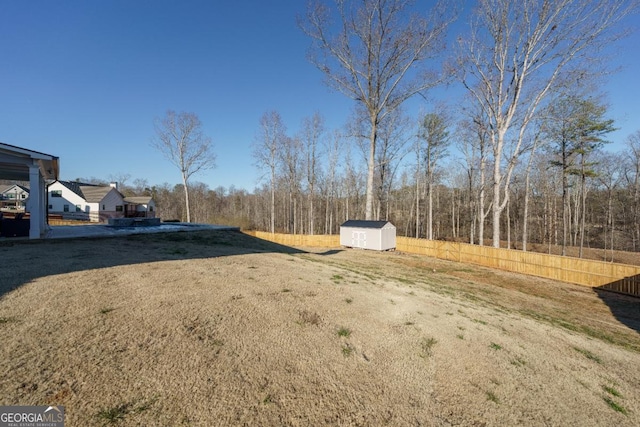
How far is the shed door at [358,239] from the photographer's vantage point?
18.7 meters

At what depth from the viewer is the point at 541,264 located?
12523 mm

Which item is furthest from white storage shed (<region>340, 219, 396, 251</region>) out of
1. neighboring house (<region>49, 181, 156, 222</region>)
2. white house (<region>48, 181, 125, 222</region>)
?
white house (<region>48, 181, 125, 222</region>)

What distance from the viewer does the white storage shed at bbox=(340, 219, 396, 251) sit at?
17.9 meters

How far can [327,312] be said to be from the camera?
4.07 metres

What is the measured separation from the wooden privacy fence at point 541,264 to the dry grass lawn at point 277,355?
7.33 metres

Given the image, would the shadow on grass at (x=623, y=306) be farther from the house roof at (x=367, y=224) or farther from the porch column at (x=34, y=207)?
the porch column at (x=34, y=207)

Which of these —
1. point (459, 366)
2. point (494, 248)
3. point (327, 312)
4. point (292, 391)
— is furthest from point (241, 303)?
point (494, 248)

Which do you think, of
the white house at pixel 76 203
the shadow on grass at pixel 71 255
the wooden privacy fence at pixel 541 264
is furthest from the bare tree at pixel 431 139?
the white house at pixel 76 203

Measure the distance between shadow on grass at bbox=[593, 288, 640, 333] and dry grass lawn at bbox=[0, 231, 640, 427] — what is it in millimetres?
2711

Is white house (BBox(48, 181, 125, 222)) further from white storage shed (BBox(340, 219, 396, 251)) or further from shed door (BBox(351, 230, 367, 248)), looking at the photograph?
shed door (BBox(351, 230, 367, 248))

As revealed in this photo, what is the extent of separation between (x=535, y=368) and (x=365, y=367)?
2.59 m

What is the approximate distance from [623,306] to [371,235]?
1190 centimetres

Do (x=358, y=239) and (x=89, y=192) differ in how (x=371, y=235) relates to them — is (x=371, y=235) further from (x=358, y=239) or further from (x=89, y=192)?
(x=89, y=192)

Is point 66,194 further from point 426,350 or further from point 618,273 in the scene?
point 618,273
